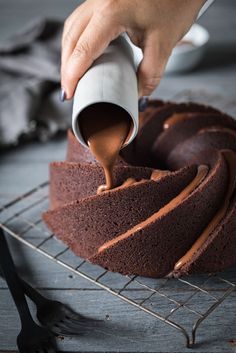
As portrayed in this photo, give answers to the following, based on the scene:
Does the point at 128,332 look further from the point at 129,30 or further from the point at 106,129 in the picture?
the point at 129,30

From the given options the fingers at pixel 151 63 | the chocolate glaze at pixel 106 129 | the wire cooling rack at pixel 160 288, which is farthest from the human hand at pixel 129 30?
the wire cooling rack at pixel 160 288

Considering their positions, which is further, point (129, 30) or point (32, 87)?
point (32, 87)

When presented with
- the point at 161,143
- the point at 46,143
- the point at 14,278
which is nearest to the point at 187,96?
the point at 46,143

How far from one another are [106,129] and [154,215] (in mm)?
309

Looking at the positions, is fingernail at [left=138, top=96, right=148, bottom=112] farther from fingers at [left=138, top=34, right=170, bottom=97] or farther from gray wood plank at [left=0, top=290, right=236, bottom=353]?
gray wood plank at [left=0, top=290, right=236, bottom=353]

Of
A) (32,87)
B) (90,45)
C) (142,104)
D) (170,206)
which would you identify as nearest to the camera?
(90,45)

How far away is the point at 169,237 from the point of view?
1948 mm

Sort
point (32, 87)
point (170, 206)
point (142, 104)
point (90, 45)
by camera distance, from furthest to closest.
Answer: point (32, 87) < point (142, 104) < point (170, 206) < point (90, 45)

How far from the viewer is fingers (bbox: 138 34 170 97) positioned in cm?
194

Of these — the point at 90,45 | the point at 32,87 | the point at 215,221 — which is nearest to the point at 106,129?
the point at 90,45

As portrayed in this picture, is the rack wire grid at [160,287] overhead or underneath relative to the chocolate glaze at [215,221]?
underneath

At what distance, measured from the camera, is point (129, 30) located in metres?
1.91

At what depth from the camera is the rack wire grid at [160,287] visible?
6.12 ft

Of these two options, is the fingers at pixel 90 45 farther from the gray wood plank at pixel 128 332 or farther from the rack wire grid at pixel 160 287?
the gray wood plank at pixel 128 332
